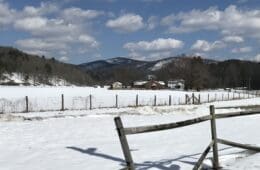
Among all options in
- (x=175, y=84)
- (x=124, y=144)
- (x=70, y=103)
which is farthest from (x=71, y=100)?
(x=175, y=84)

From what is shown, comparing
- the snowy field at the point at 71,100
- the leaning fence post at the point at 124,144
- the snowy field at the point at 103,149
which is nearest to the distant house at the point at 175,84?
the snowy field at the point at 71,100

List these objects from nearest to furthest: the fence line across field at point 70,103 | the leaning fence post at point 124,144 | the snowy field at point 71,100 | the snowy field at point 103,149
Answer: the leaning fence post at point 124,144 < the snowy field at point 103,149 < the fence line across field at point 70,103 < the snowy field at point 71,100

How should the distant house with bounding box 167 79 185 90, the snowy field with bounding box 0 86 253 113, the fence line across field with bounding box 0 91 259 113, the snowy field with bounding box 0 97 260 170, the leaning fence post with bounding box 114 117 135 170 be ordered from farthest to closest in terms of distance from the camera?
1. the distant house with bounding box 167 79 185 90
2. the snowy field with bounding box 0 86 253 113
3. the fence line across field with bounding box 0 91 259 113
4. the snowy field with bounding box 0 97 260 170
5. the leaning fence post with bounding box 114 117 135 170

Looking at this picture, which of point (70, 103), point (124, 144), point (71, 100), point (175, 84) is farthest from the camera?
point (175, 84)

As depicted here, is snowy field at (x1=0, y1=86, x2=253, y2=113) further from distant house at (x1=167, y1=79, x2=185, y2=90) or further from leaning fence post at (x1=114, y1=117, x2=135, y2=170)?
distant house at (x1=167, y1=79, x2=185, y2=90)

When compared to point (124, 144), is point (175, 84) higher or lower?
higher

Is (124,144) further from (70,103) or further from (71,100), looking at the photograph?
(71,100)

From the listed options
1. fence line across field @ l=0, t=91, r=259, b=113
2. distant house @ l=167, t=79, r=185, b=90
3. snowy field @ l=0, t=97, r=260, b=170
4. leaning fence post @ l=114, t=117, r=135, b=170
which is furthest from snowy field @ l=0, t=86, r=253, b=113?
distant house @ l=167, t=79, r=185, b=90

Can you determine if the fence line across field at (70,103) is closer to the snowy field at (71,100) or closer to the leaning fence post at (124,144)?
the snowy field at (71,100)

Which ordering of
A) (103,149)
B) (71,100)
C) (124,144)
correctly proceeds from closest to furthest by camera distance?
1. (124,144)
2. (103,149)
3. (71,100)

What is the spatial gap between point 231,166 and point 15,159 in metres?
6.10

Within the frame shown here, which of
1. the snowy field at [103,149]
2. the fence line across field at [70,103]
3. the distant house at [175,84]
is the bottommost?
the snowy field at [103,149]

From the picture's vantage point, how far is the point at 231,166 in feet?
30.9

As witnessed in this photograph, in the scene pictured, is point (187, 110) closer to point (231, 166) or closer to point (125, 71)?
point (231, 166)
